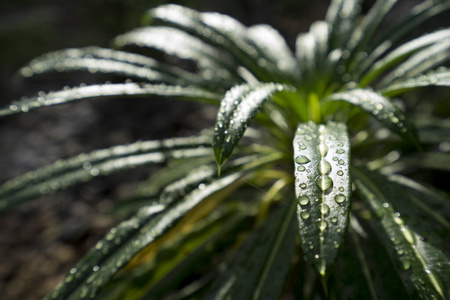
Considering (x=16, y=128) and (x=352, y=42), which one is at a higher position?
(x=16, y=128)

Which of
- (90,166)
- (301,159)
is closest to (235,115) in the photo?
(301,159)

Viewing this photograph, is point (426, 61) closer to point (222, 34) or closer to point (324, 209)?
point (222, 34)

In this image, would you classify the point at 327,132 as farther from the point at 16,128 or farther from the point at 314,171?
the point at 16,128

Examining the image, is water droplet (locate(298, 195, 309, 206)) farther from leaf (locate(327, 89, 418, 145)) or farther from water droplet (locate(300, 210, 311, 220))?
leaf (locate(327, 89, 418, 145))

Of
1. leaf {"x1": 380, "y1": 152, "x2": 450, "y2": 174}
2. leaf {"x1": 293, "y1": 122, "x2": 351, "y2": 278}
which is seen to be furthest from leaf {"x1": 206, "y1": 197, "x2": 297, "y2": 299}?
leaf {"x1": 380, "y1": 152, "x2": 450, "y2": 174}

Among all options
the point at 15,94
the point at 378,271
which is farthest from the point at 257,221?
the point at 15,94
